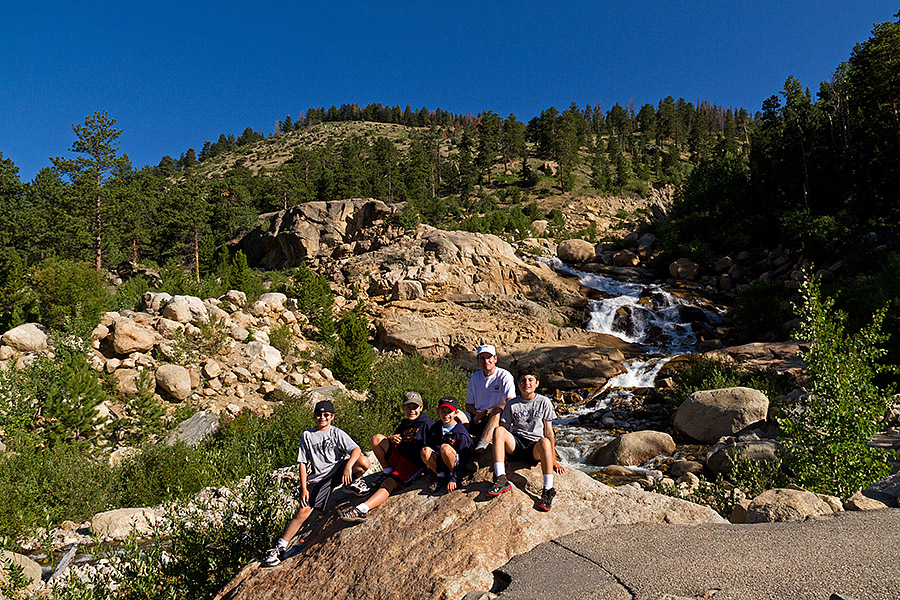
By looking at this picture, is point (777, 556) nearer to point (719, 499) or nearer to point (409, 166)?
point (719, 499)

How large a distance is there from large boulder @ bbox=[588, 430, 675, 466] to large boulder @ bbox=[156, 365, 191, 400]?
40.0ft

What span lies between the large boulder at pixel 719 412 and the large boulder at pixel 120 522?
1305 centimetres

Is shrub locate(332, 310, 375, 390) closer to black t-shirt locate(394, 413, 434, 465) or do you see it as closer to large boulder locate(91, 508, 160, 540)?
large boulder locate(91, 508, 160, 540)

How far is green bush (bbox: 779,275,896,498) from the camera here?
21.8 ft

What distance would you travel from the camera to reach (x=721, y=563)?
3.74 meters

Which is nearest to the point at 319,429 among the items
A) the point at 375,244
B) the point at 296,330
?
the point at 296,330

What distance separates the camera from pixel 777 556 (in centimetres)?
380

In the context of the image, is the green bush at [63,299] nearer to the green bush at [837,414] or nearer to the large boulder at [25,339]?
the large boulder at [25,339]

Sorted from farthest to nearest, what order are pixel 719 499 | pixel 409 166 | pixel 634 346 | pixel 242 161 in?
pixel 242 161 → pixel 409 166 → pixel 634 346 → pixel 719 499

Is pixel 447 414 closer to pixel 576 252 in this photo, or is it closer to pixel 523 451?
pixel 523 451

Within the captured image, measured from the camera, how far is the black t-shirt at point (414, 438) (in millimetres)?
5734

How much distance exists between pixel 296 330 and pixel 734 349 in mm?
17691

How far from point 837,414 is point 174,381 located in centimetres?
1571

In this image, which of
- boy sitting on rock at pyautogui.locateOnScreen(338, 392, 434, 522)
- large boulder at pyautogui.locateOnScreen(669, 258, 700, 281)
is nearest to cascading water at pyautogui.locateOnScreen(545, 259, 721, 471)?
large boulder at pyautogui.locateOnScreen(669, 258, 700, 281)
